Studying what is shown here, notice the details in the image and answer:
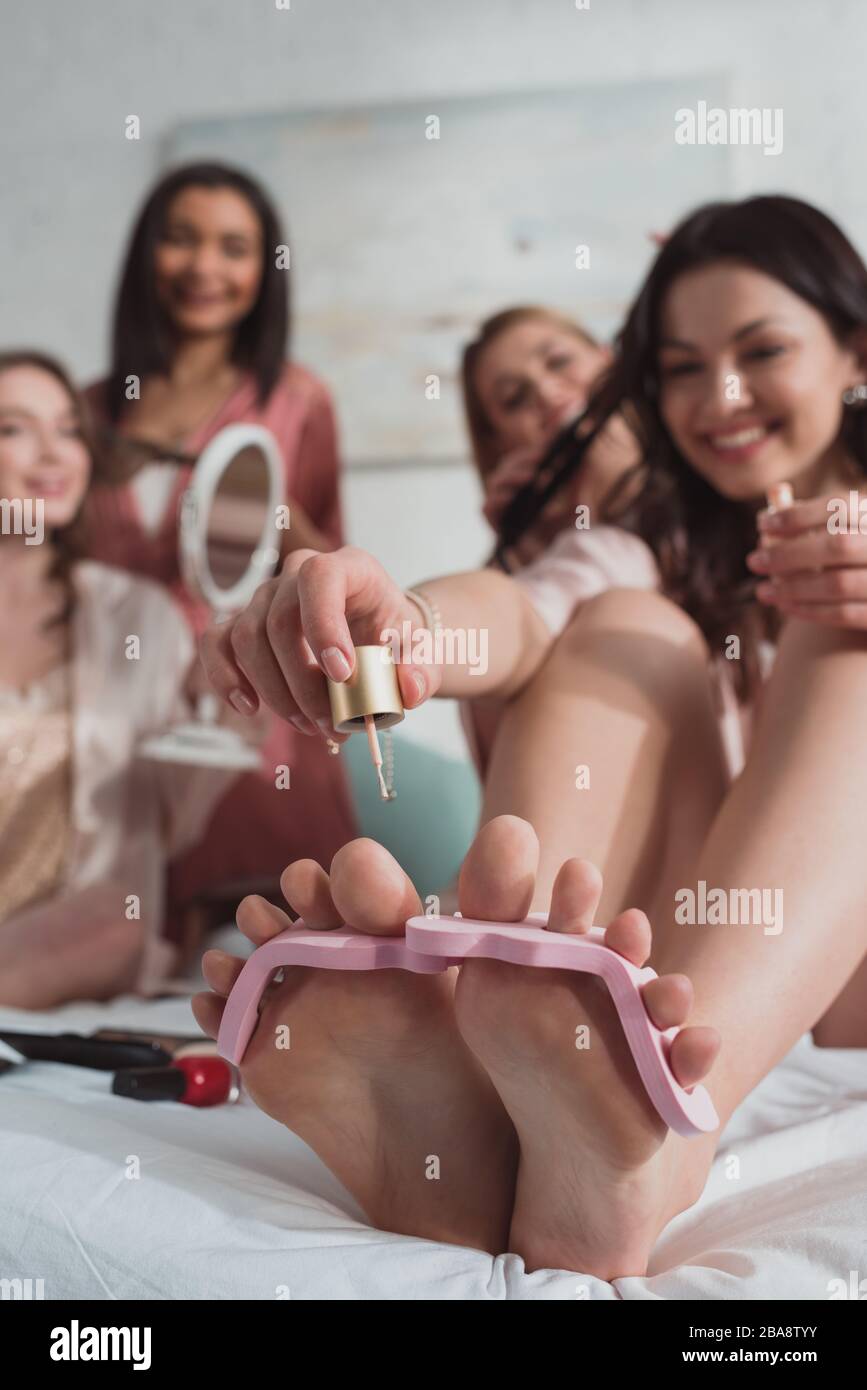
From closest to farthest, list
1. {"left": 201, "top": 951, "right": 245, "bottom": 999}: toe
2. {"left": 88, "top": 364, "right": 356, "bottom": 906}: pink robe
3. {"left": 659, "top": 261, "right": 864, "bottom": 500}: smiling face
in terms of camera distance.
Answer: {"left": 201, "top": 951, "right": 245, "bottom": 999}: toe → {"left": 659, "top": 261, "right": 864, "bottom": 500}: smiling face → {"left": 88, "top": 364, "right": 356, "bottom": 906}: pink robe

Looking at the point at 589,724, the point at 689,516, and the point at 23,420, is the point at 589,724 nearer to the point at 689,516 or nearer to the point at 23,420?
the point at 689,516

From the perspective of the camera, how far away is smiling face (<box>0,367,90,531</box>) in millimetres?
1681

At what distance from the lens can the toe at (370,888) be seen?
0.56 meters

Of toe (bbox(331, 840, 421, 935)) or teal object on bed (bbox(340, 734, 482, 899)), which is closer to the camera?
toe (bbox(331, 840, 421, 935))

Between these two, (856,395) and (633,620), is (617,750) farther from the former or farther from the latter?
(856,395)

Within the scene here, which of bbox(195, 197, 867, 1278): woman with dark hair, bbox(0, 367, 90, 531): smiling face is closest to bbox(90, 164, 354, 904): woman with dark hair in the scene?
bbox(0, 367, 90, 531): smiling face

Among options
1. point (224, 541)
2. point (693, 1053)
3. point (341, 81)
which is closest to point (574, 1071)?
point (693, 1053)

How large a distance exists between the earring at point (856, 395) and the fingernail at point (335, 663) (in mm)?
830

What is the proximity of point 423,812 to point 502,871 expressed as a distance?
120 cm

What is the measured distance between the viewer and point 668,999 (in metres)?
0.51

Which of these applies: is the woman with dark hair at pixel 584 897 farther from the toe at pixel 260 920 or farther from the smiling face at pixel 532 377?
the smiling face at pixel 532 377

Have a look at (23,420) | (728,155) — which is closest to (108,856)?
(23,420)

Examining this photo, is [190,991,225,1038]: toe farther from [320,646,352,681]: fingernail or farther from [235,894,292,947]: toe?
[320,646,352,681]: fingernail

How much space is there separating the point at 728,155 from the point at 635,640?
1447 mm
